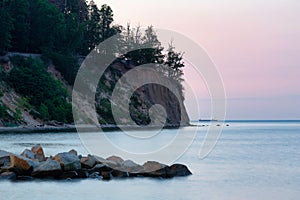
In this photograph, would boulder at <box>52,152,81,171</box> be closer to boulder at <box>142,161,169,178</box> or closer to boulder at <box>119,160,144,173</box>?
boulder at <box>119,160,144,173</box>

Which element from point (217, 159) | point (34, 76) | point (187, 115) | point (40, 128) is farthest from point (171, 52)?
point (217, 159)

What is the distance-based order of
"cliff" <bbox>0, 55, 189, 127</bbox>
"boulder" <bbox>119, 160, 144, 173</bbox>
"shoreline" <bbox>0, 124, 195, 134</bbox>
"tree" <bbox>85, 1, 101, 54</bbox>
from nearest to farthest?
1. "boulder" <bbox>119, 160, 144, 173</bbox>
2. "shoreline" <bbox>0, 124, 195, 134</bbox>
3. "cliff" <bbox>0, 55, 189, 127</bbox>
4. "tree" <bbox>85, 1, 101, 54</bbox>

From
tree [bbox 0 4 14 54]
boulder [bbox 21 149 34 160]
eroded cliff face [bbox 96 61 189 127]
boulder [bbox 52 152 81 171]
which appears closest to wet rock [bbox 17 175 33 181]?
boulder [bbox 52 152 81 171]

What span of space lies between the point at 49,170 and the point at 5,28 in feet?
191

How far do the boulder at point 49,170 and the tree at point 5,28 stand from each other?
56.5 m

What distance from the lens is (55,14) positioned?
9331cm

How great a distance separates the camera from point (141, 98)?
4235 inches

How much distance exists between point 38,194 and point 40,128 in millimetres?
51268

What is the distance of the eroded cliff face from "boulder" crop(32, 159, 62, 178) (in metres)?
60.1

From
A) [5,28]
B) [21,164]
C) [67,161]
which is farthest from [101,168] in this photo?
[5,28]

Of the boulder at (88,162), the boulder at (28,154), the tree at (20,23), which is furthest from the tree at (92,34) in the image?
the boulder at (88,162)

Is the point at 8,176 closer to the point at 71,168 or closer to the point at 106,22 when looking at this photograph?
the point at 71,168

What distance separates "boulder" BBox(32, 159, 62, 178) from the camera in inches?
1096

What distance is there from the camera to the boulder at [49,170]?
1096 inches
